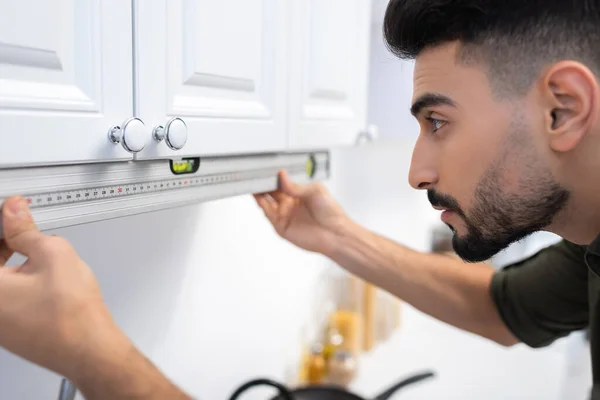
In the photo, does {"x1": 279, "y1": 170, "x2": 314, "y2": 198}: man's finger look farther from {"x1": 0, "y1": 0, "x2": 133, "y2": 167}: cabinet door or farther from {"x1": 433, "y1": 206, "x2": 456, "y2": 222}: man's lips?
{"x1": 0, "y1": 0, "x2": 133, "y2": 167}: cabinet door

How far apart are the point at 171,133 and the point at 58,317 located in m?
0.24

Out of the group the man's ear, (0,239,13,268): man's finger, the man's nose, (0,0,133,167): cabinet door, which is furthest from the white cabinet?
the man's ear

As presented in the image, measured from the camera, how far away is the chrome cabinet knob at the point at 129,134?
23.5 inches

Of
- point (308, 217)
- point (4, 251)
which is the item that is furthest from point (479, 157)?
→ point (4, 251)

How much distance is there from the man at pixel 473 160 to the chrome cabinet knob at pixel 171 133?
171 mm

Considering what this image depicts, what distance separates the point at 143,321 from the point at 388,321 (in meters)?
1.13

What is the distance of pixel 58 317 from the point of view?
56cm

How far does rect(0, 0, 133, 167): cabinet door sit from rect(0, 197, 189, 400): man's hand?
7 cm

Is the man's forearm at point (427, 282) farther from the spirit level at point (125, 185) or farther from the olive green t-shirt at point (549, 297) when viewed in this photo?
the spirit level at point (125, 185)

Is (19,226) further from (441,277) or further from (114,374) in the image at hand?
(441,277)

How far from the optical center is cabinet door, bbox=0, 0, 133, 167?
1.67ft

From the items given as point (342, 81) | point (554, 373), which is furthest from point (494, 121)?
point (554, 373)

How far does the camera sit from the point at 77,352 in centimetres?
56

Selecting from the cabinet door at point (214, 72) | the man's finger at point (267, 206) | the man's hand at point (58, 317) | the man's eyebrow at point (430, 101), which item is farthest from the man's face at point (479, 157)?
the man's hand at point (58, 317)
